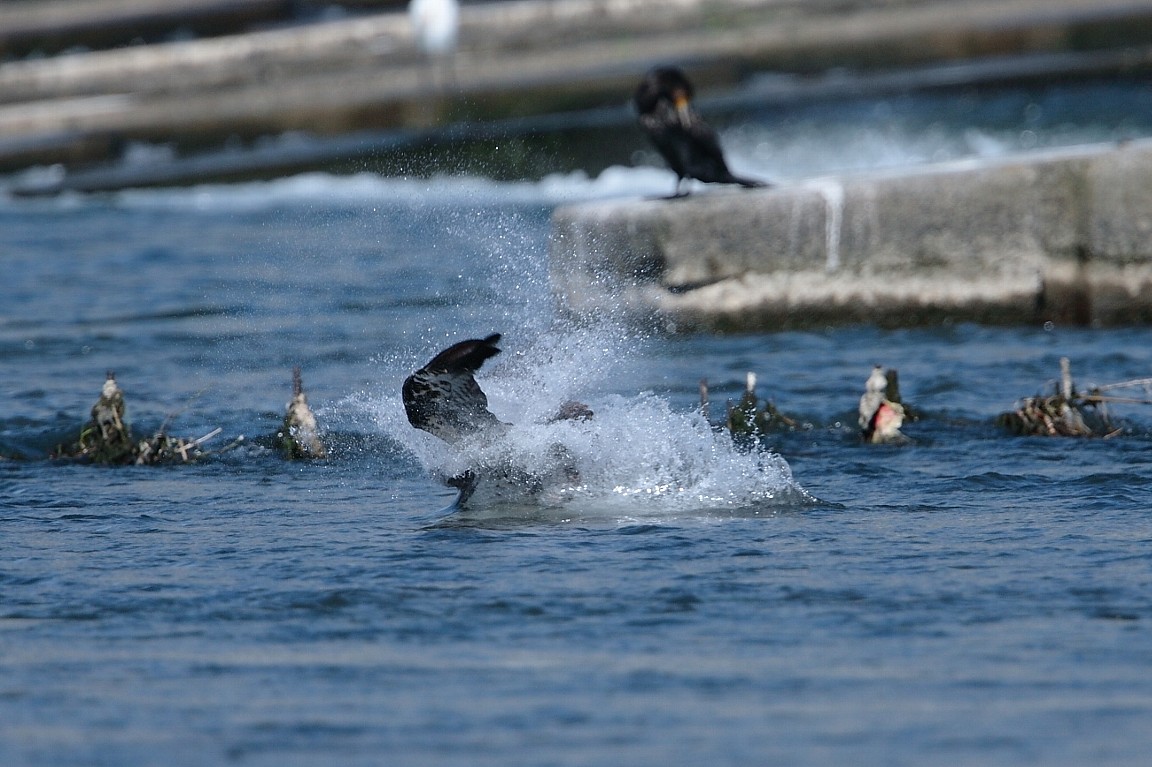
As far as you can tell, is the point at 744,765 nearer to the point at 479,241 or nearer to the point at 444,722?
the point at 444,722

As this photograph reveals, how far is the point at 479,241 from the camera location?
19125 mm

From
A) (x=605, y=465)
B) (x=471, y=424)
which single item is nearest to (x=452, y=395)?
(x=471, y=424)

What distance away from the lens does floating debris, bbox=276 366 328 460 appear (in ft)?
30.7

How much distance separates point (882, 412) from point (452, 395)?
8.95 ft

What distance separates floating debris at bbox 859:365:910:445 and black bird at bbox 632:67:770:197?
4.14 metres

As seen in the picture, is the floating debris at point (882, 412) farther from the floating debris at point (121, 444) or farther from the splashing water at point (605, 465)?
the floating debris at point (121, 444)

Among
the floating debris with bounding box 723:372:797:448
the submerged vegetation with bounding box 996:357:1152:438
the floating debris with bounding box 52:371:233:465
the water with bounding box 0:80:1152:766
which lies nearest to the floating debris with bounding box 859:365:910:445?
the water with bounding box 0:80:1152:766

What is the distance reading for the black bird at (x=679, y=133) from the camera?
13.4 metres

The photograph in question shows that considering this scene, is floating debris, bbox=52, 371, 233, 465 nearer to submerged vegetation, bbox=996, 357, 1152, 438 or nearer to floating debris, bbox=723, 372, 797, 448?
floating debris, bbox=723, 372, 797, 448

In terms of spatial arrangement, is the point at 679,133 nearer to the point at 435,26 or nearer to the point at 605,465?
the point at 605,465

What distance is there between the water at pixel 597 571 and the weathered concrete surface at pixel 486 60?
14.5 m

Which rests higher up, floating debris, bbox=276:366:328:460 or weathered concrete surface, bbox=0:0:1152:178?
weathered concrete surface, bbox=0:0:1152:178

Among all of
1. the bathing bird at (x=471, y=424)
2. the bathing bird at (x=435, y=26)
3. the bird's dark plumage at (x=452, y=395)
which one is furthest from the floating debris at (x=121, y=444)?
the bathing bird at (x=435, y=26)

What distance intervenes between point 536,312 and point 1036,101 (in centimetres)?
1490
